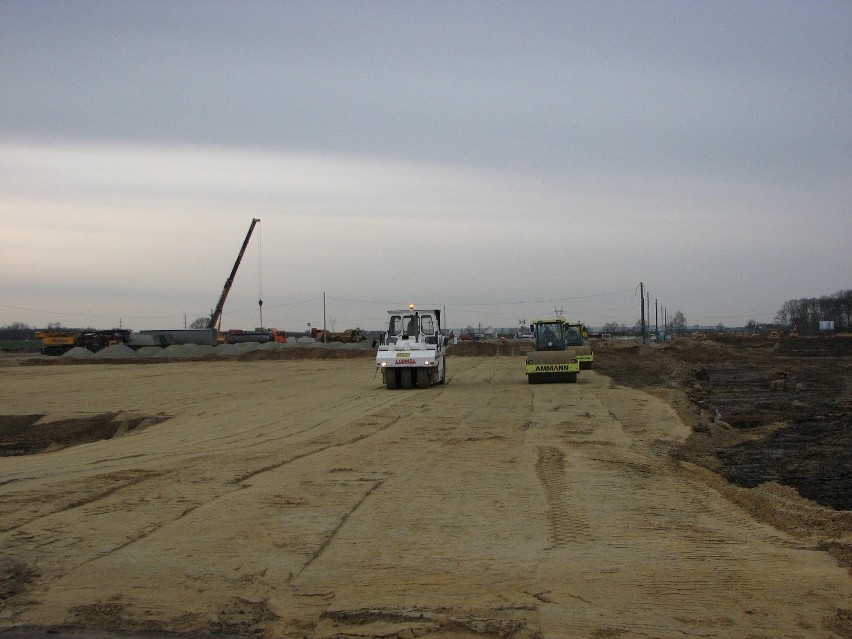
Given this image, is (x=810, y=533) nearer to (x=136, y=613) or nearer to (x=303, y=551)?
(x=303, y=551)

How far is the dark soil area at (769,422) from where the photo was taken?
531 inches

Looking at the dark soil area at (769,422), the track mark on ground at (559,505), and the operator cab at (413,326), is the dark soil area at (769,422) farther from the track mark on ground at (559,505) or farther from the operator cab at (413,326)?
the operator cab at (413,326)

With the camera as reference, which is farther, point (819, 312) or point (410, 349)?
point (819, 312)

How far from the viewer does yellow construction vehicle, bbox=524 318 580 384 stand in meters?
29.5

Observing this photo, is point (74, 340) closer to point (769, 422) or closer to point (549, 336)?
point (549, 336)

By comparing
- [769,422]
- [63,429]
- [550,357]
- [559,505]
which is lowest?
[769,422]

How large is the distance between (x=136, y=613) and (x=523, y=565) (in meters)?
3.12

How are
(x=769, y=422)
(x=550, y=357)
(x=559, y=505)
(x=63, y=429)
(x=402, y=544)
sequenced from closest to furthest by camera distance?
(x=402, y=544) → (x=559, y=505) → (x=63, y=429) → (x=769, y=422) → (x=550, y=357)

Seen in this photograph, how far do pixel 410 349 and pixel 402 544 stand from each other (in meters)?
20.4

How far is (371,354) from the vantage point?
71812mm

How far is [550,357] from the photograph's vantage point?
2956 centimetres

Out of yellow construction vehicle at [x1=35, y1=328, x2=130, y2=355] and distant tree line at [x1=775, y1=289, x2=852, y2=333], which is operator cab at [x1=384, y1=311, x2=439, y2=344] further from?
distant tree line at [x1=775, y1=289, x2=852, y2=333]

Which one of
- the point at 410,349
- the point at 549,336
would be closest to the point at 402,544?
the point at 410,349

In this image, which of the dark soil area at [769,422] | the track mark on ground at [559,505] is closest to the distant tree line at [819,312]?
the dark soil area at [769,422]
